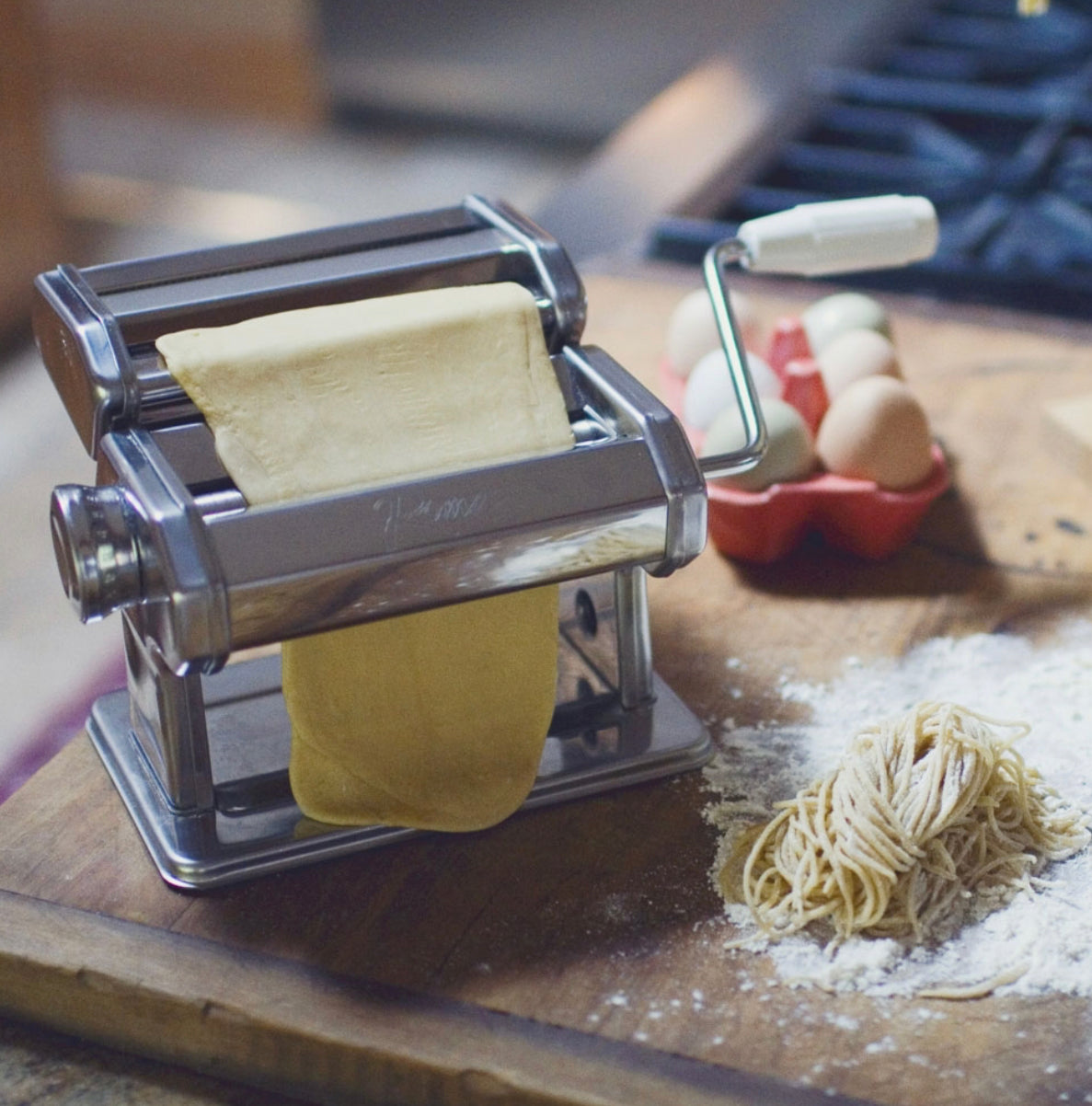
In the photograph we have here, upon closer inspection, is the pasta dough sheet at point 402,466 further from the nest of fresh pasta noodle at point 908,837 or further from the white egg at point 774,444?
the white egg at point 774,444

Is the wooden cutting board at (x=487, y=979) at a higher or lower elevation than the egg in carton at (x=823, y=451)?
lower

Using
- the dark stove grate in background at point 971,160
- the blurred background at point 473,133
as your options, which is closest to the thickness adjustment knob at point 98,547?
the blurred background at point 473,133

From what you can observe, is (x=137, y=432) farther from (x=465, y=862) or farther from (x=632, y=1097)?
(x=632, y=1097)

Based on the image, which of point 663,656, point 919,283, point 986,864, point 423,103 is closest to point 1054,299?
point 919,283

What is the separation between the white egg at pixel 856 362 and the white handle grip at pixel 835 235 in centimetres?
12

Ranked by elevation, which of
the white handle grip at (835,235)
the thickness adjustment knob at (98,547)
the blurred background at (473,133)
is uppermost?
the white handle grip at (835,235)

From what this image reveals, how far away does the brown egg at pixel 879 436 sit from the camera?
3.49 feet

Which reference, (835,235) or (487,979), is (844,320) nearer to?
(835,235)

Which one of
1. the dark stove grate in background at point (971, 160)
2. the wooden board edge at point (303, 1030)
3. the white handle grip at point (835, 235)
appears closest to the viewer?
the wooden board edge at point (303, 1030)

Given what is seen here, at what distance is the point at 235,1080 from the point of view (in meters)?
0.75

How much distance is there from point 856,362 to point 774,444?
0.12 meters

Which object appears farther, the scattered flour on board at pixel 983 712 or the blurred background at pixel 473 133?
the blurred background at pixel 473 133

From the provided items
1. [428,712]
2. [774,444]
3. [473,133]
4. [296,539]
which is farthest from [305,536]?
[473,133]

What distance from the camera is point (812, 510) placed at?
3.61 feet
